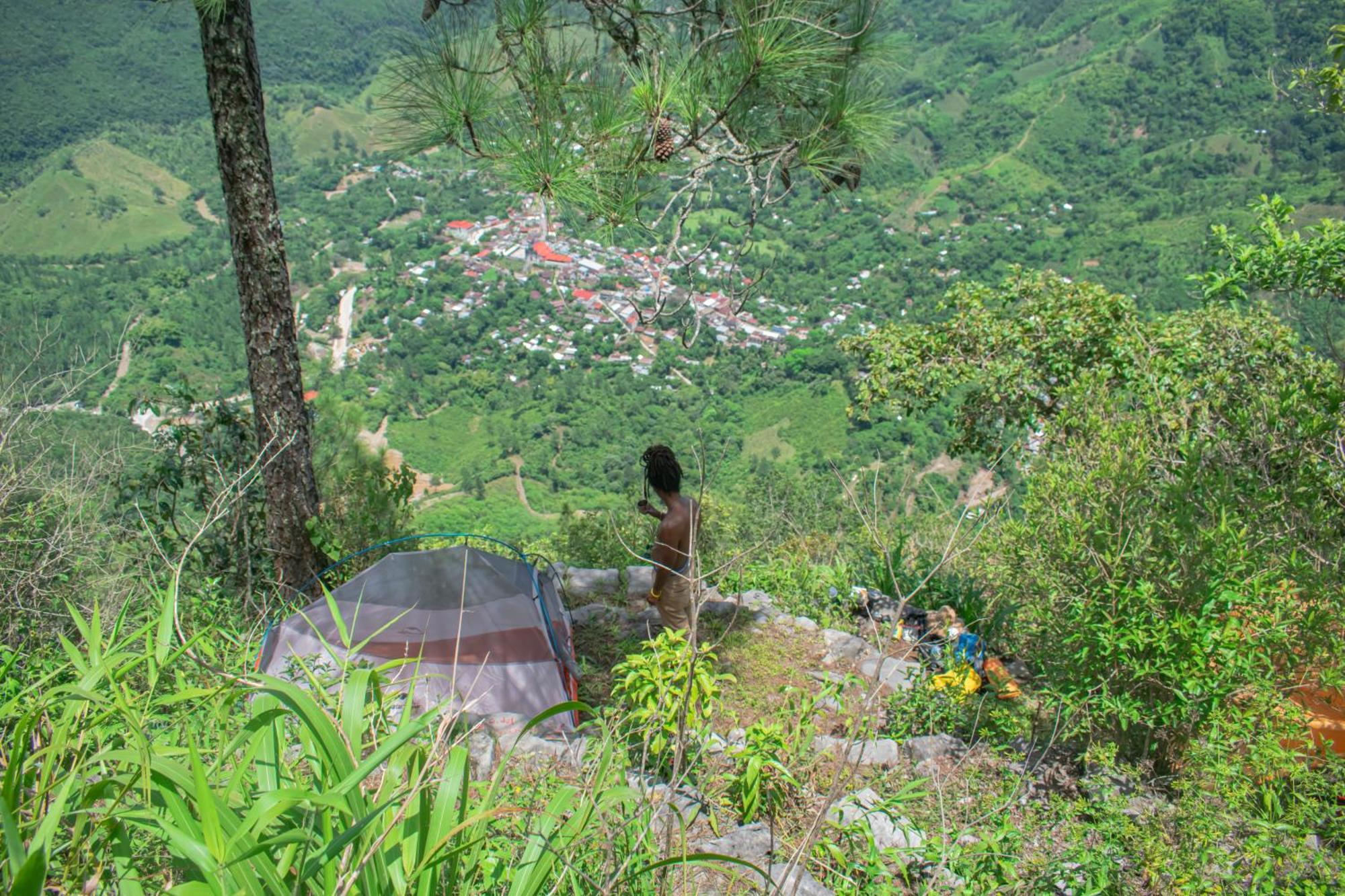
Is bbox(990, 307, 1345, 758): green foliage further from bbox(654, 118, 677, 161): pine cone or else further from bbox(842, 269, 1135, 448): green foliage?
bbox(654, 118, 677, 161): pine cone

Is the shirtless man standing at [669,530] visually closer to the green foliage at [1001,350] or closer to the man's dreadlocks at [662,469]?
the man's dreadlocks at [662,469]

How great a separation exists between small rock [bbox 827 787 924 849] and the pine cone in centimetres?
225

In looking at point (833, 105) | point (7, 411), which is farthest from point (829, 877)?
point (7, 411)

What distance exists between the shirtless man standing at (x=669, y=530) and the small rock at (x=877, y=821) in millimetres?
1068

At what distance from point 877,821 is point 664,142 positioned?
239 centimetres

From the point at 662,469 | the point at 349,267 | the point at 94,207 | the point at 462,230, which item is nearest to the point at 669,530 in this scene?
the point at 662,469

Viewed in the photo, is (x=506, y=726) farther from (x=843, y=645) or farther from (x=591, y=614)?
(x=843, y=645)

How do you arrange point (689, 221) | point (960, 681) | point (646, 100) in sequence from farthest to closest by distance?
point (689, 221)
point (960, 681)
point (646, 100)

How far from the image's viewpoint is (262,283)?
351 centimetres

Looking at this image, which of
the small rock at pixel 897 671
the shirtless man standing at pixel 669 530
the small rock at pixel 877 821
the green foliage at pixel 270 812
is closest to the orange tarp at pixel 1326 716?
the small rock at pixel 897 671

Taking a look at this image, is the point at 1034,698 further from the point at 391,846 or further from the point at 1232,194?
the point at 1232,194

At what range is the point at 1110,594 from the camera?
261 cm

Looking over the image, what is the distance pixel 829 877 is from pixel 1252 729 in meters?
1.34

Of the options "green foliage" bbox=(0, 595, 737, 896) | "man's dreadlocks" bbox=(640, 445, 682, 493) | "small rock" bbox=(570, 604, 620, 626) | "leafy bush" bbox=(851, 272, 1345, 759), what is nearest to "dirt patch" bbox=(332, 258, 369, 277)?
"small rock" bbox=(570, 604, 620, 626)
